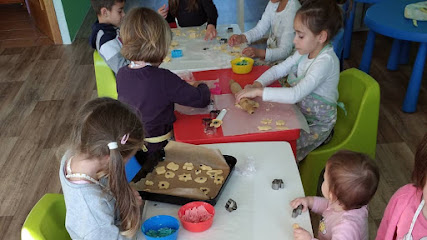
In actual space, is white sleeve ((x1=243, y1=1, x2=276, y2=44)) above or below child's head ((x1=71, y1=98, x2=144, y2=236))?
below

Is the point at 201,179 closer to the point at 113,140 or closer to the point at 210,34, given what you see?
the point at 113,140

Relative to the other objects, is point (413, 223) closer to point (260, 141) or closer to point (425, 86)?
point (260, 141)

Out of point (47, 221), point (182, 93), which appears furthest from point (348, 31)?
point (47, 221)

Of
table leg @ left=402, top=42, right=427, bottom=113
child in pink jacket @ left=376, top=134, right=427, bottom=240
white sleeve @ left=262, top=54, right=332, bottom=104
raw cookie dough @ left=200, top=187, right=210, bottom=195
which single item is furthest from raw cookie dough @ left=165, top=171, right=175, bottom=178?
table leg @ left=402, top=42, right=427, bottom=113

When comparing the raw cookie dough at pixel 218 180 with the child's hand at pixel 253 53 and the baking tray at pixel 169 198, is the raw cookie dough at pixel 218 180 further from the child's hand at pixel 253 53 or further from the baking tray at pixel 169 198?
the child's hand at pixel 253 53

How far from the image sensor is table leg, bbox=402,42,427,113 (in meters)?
2.95

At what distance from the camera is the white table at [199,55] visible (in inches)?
90.4

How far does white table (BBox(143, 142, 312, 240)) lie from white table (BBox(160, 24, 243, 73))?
30.6 inches

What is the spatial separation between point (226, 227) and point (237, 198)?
0.42 feet

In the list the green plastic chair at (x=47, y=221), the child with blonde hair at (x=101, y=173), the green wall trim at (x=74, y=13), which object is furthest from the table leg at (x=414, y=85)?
the green wall trim at (x=74, y=13)

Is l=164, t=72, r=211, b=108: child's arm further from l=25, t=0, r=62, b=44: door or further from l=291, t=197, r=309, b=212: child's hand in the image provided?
l=25, t=0, r=62, b=44: door

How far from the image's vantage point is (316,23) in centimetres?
187

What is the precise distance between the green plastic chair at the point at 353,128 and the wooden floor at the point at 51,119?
358 millimetres

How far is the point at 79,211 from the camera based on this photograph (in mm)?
1220
